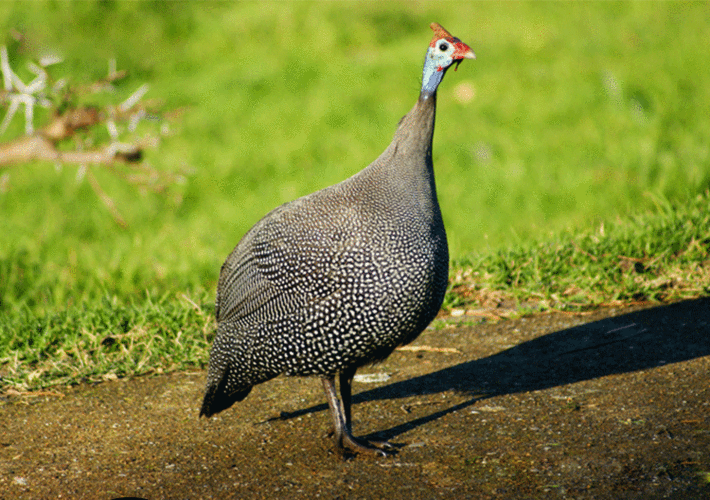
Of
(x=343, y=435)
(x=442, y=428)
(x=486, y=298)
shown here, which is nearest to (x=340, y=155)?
(x=486, y=298)

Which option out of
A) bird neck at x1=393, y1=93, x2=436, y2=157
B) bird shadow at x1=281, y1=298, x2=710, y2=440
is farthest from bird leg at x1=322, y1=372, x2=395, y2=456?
bird neck at x1=393, y1=93, x2=436, y2=157

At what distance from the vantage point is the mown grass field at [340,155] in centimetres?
437

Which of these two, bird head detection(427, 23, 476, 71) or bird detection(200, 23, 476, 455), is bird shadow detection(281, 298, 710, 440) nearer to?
bird detection(200, 23, 476, 455)

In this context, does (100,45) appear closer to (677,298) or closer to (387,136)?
(387,136)

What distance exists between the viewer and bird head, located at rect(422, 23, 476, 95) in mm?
2992

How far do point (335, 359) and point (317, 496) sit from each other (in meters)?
0.49

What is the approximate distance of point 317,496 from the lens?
8.59ft

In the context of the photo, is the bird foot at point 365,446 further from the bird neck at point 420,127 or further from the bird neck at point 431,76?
the bird neck at point 431,76

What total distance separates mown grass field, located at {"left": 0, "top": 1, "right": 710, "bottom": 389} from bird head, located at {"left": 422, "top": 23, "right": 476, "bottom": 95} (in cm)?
171

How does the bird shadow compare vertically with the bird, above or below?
below

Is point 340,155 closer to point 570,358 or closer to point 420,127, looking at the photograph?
point 570,358

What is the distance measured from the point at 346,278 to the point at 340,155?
5.25 metres

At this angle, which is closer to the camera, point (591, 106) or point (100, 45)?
point (591, 106)

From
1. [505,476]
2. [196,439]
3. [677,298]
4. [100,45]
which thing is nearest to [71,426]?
[196,439]
